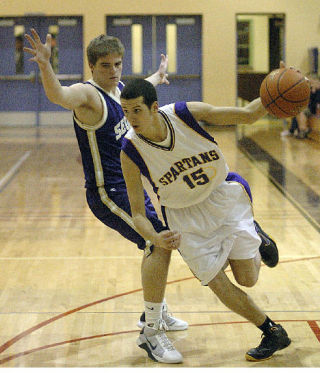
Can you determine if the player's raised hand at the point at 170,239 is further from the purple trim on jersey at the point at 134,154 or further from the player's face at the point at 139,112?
the player's face at the point at 139,112

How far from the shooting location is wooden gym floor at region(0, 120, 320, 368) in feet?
12.2

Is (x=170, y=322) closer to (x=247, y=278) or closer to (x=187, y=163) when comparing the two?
(x=247, y=278)

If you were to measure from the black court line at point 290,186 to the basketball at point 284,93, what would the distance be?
3.12 m

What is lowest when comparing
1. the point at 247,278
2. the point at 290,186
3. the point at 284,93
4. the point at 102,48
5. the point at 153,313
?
the point at 290,186

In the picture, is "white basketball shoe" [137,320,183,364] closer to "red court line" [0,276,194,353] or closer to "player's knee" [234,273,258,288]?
"player's knee" [234,273,258,288]

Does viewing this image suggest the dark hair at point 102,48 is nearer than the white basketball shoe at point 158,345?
No

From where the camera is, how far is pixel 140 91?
10.7ft

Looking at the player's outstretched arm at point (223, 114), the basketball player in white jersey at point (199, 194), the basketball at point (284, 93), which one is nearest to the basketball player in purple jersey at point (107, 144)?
the basketball player in white jersey at point (199, 194)

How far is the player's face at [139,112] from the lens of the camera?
328 centimetres

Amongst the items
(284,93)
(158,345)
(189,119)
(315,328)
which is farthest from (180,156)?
(315,328)

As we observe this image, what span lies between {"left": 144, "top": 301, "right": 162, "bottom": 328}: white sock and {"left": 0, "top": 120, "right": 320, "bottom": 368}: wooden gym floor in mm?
164

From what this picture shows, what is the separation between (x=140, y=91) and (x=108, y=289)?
1877mm

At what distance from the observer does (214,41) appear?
15.6 meters
